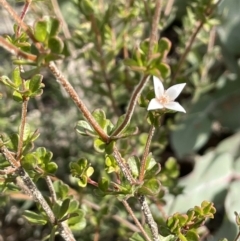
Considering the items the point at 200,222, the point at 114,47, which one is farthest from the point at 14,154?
the point at 114,47

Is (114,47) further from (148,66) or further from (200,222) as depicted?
(148,66)

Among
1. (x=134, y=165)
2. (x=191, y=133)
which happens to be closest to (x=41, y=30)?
(x=134, y=165)

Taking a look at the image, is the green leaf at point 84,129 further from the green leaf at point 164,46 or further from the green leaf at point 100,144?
the green leaf at point 164,46

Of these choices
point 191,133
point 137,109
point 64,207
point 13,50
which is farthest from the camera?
point 191,133

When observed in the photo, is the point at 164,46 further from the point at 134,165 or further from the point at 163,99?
the point at 134,165

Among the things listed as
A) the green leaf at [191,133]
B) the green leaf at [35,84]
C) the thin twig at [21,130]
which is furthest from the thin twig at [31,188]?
the green leaf at [191,133]

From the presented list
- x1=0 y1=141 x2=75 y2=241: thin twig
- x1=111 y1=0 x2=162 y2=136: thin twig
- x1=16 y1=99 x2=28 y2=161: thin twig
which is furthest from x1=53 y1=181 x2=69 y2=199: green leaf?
x1=111 y1=0 x2=162 y2=136: thin twig
